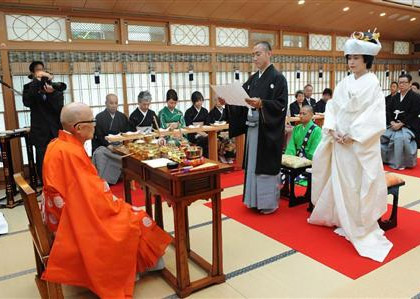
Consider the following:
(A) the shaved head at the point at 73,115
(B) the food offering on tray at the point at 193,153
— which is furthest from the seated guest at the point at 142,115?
(A) the shaved head at the point at 73,115

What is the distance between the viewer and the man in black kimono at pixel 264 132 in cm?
363

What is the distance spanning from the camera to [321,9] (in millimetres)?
7492

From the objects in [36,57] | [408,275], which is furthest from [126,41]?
[408,275]

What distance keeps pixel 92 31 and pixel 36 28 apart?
2.73 ft

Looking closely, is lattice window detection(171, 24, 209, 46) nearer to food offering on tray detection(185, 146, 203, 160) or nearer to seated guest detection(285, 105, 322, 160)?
seated guest detection(285, 105, 322, 160)

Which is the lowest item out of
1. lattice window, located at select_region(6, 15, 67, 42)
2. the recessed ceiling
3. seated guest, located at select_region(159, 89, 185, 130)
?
seated guest, located at select_region(159, 89, 185, 130)

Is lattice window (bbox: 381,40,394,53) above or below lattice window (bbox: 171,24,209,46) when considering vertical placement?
above

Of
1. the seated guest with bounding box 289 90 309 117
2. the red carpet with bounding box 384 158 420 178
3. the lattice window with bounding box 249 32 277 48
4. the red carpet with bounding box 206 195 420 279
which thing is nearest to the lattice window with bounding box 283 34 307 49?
the lattice window with bounding box 249 32 277 48

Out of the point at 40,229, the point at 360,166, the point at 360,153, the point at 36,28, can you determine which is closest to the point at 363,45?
the point at 360,153

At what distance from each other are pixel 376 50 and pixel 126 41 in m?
4.15

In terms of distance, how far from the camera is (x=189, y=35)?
660 centimetres

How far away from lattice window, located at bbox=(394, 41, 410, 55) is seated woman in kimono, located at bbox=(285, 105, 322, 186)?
779cm

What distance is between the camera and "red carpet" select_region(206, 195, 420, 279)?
277cm

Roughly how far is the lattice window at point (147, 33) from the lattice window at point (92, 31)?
310 mm
